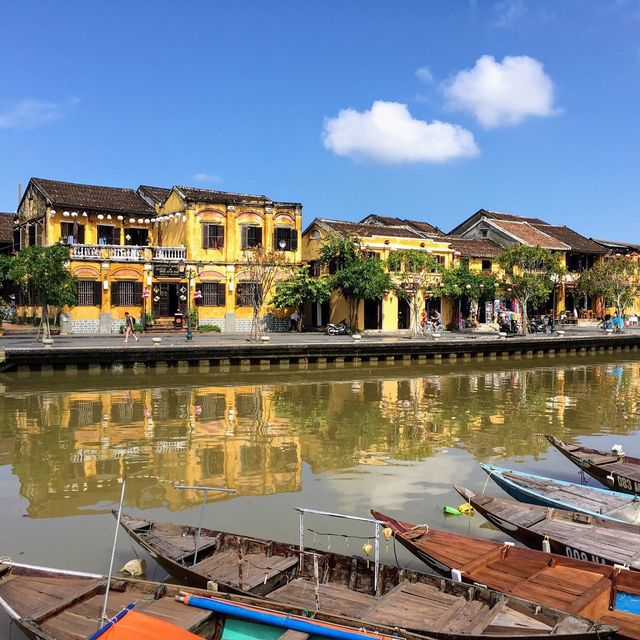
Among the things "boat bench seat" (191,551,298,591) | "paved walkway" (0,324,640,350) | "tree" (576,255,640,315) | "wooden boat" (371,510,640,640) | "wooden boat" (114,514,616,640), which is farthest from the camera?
"tree" (576,255,640,315)

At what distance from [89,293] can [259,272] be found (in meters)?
8.97

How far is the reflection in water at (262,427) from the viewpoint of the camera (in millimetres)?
12352

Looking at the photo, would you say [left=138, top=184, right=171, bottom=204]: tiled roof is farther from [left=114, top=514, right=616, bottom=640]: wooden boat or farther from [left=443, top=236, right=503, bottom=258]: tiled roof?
[left=114, top=514, right=616, bottom=640]: wooden boat

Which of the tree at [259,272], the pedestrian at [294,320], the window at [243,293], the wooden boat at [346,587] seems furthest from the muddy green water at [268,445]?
the pedestrian at [294,320]

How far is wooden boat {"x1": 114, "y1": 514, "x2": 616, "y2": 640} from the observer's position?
594 cm

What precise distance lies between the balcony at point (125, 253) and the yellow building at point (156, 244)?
53 millimetres

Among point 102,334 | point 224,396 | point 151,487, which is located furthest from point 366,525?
point 102,334

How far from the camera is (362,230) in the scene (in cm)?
4116

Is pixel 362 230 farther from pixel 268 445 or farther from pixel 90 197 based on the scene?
pixel 268 445

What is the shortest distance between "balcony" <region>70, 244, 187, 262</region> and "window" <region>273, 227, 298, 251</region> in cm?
545

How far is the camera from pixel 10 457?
45.9ft

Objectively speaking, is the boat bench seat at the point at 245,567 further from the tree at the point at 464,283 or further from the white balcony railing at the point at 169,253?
the tree at the point at 464,283

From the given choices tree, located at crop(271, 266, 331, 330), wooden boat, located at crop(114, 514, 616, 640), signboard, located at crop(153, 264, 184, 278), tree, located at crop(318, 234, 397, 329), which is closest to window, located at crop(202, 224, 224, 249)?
signboard, located at crop(153, 264, 184, 278)

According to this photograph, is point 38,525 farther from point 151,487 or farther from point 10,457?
point 10,457
